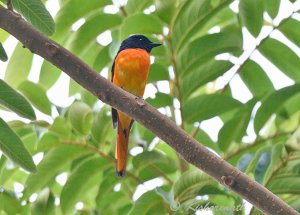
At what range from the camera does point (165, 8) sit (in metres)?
2.72

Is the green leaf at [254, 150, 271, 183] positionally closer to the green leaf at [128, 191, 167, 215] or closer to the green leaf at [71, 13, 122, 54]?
the green leaf at [128, 191, 167, 215]

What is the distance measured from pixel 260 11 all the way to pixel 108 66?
98 centimetres

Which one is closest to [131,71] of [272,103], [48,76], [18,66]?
[48,76]

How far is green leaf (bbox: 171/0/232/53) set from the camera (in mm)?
2715

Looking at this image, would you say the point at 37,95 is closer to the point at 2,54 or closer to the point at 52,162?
the point at 52,162

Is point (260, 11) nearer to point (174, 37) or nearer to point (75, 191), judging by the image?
point (174, 37)

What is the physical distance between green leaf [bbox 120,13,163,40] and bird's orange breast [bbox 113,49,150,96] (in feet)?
2.65

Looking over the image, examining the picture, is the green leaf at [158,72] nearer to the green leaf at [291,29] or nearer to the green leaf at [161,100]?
the green leaf at [161,100]

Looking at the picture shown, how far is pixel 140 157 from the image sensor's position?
2693 millimetres

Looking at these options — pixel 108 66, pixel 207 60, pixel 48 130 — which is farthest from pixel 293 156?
pixel 108 66

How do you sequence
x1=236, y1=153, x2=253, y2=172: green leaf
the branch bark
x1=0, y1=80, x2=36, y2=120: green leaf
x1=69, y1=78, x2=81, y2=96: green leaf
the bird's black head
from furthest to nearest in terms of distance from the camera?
the bird's black head, x1=69, y1=78, x2=81, y2=96: green leaf, x1=236, y1=153, x2=253, y2=172: green leaf, x1=0, y1=80, x2=36, y2=120: green leaf, the branch bark

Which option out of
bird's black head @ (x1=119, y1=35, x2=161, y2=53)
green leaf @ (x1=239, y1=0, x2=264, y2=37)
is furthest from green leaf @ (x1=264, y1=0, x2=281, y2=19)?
bird's black head @ (x1=119, y1=35, x2=161, y2=53)

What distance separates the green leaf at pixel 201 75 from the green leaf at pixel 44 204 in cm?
78

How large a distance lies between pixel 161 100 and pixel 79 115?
39 cm
